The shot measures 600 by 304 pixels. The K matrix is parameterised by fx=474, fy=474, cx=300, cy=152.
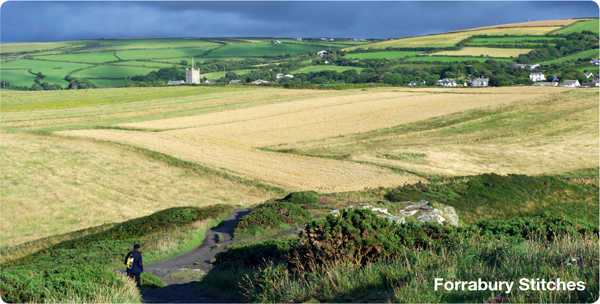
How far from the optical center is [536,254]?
9.27 m

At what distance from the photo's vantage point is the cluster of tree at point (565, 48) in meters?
134

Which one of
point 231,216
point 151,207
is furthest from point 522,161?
point 151,207

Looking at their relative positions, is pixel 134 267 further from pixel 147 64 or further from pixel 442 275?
pixel 147 64

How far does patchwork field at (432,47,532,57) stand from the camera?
5632 inches

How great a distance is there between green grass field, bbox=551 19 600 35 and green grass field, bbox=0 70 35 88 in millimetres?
162702

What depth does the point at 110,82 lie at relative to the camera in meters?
137

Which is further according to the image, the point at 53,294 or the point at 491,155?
the point at 491,155

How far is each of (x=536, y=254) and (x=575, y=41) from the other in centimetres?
15745

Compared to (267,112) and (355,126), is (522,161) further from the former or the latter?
(267,112)

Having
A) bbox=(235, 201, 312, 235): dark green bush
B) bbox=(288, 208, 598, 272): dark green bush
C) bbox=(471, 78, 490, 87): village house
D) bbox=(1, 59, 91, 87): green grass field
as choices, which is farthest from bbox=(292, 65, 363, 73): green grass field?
bbox=(288, 208, 598, 272): dark green bush

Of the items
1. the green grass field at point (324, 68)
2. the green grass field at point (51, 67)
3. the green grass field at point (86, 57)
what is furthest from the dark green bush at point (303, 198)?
the green grass field at point (86, 57)

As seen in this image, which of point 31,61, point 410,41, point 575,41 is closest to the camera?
point 575,41

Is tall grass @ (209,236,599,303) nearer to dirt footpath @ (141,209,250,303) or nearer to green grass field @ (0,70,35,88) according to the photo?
dirt footpath @ (141,209,250,303)

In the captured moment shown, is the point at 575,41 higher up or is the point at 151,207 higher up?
Result: the point at 575,41
